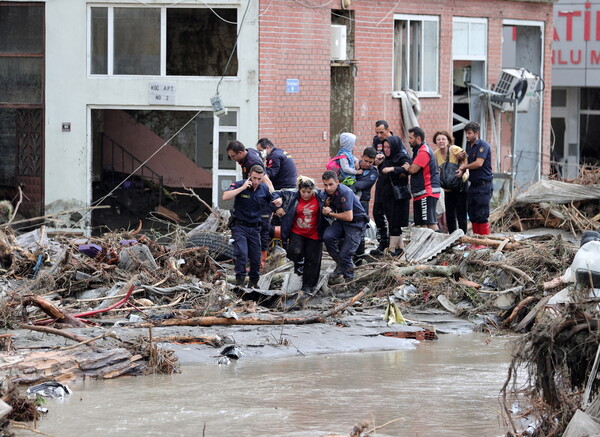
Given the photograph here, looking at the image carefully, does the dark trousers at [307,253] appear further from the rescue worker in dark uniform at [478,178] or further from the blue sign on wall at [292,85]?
the blue sign on wall at [292,85]

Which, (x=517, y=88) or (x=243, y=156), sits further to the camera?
(x=517, y=88)

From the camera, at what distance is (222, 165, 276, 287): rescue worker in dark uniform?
13.1 meters

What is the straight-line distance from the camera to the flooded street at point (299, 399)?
805 cm

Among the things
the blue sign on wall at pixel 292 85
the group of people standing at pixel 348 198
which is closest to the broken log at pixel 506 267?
the group of people standing at pixel 348 198

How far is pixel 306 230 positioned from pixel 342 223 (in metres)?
0.58

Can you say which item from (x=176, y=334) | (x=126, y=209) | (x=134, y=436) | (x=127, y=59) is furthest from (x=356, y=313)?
(x=126, y=209)

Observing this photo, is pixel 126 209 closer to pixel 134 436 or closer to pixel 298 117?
pixel 298 117

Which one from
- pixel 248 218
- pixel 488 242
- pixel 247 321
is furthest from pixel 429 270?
pixel 247 321

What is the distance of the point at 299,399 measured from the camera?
29.3 feet

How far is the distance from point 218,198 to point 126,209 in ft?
10.4

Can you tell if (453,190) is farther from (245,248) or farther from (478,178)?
(245,248)

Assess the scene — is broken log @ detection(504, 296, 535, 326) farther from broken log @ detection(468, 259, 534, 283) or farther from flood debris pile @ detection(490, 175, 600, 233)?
flood debris pile @ detection(490, 175, 600, 233)

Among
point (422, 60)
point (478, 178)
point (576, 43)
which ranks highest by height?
point (576, 43)

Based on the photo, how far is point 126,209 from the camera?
21859 mm
